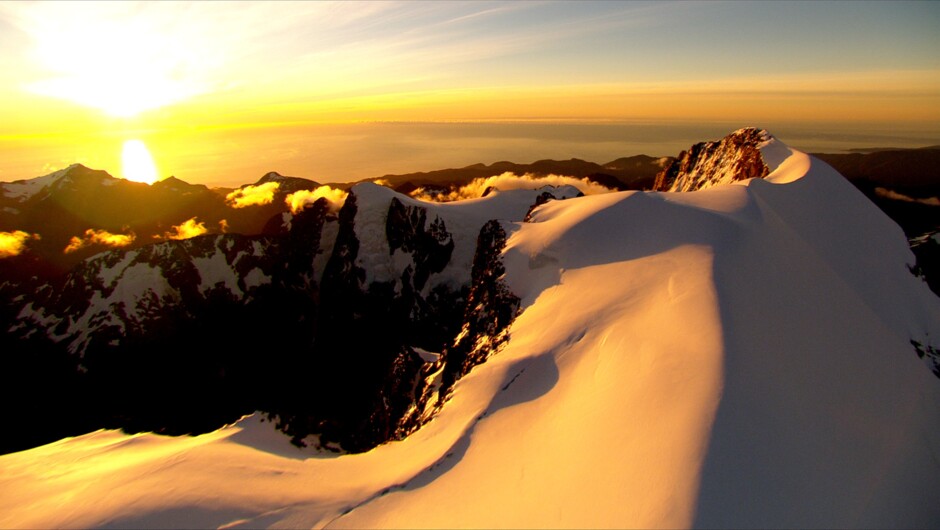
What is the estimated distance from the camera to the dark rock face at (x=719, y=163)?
42688mm

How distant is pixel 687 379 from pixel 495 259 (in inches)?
707

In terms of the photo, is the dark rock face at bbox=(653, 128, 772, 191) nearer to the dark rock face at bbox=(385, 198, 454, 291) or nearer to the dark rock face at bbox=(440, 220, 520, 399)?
the dark rock face at bbox=(440, 220, 520, 399)

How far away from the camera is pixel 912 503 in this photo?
456 inches

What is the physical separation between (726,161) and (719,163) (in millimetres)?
1192

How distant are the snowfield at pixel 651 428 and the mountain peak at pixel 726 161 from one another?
17.2 m

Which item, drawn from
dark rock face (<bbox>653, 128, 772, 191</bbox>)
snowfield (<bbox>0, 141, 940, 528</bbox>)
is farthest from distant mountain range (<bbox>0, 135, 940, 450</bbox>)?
snowfield (<bbox>0, 141, 940, 528</bbox>)

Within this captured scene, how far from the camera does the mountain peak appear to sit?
41.0 meters

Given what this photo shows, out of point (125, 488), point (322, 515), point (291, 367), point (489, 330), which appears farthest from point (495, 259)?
point (291, 367)

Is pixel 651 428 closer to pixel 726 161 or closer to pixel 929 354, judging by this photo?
pixel 929 354

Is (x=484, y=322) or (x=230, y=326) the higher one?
(x=484, y=322)

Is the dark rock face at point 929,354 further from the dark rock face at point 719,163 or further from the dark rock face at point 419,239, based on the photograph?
the dark rock face at point 419,239

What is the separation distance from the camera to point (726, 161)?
4766 cm

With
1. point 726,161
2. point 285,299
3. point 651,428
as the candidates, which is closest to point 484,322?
point 651,428

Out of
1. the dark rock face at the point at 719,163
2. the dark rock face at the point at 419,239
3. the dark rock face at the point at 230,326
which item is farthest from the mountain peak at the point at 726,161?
the dark rock face at the point at 419,239
